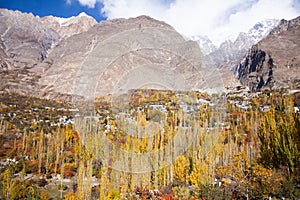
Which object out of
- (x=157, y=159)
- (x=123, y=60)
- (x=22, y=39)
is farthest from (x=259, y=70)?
(x=22, y=39)

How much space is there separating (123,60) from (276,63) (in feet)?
271

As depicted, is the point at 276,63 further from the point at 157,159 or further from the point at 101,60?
the point at 101,60

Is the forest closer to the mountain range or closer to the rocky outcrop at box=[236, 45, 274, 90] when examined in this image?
the mountain range

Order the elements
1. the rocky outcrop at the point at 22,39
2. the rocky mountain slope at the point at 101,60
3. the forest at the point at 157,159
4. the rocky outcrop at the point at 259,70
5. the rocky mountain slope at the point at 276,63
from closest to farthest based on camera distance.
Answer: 1. the rocky mountain slope at the point at 101,60
2. the forest at the point at 157,159
3. the rocky mountain slope at the point at 276,63
4. the rocky outcrop at the point at 259,70
5. the rocky outcrop at the point at 22,39

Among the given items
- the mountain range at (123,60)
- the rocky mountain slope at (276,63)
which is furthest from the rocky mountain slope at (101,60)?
the rocky mountain slope at (276,63)

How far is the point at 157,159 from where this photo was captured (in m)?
16.7

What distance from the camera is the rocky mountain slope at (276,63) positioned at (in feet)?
242

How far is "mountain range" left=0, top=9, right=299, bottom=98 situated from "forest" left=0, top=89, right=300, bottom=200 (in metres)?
1.12

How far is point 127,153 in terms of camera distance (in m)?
13.9

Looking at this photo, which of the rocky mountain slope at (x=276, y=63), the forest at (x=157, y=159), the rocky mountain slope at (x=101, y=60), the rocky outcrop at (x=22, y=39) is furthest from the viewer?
the rocky outcrop at (x=22, y=39)

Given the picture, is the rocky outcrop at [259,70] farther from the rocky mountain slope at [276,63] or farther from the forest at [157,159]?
the forest at [157,159]

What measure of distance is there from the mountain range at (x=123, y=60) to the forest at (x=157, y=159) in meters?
1.12

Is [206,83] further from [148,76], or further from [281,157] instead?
[281,157]

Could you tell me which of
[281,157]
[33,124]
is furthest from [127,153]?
[33,124]
